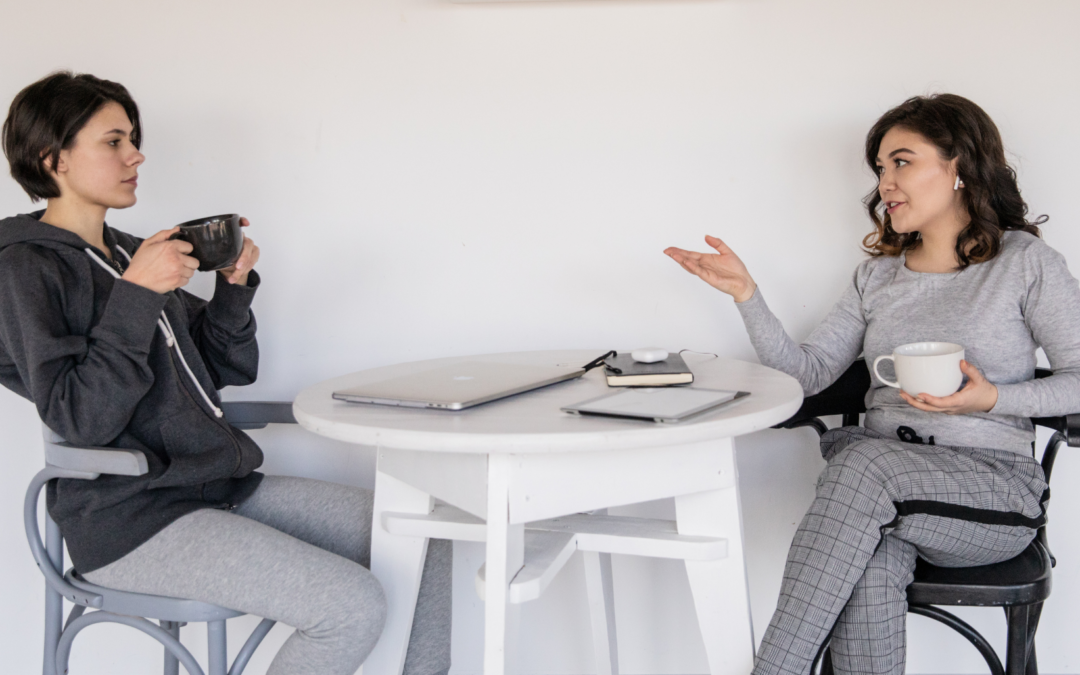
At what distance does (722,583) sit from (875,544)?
226 millimetres

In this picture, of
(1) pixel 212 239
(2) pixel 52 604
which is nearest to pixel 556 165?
(1) pixel 212 239

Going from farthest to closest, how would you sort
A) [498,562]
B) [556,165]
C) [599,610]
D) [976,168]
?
[556,165] → [599,610] → [976,168] → [498,562]

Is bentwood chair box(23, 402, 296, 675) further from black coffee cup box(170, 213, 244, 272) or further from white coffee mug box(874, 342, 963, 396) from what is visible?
white coffee mug box(874, 342, 963, 396)

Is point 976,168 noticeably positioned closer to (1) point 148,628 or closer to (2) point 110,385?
(2) point 110,385

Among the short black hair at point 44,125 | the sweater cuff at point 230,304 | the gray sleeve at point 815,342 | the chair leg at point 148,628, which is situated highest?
the short black hair at point 44,125

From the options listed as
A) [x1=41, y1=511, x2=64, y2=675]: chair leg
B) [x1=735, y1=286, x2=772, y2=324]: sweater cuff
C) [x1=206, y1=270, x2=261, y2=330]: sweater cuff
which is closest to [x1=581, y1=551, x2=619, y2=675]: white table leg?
[x1=735, y1=286, x2=772, y2=324]: sweater cuff

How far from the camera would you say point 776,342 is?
150 centimetres

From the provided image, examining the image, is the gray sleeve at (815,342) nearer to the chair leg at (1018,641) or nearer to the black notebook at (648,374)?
the black notebook at (648,374)

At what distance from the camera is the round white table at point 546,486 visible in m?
0.97

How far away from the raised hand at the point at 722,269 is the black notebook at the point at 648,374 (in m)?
0.28

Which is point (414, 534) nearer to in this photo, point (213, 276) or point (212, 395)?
point (212, 395)

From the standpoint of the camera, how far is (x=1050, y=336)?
4.49ft

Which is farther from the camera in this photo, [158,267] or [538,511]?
[158,267]

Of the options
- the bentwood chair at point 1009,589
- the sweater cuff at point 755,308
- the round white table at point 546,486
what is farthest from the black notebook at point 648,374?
the bentwood chair at point 1009,589
